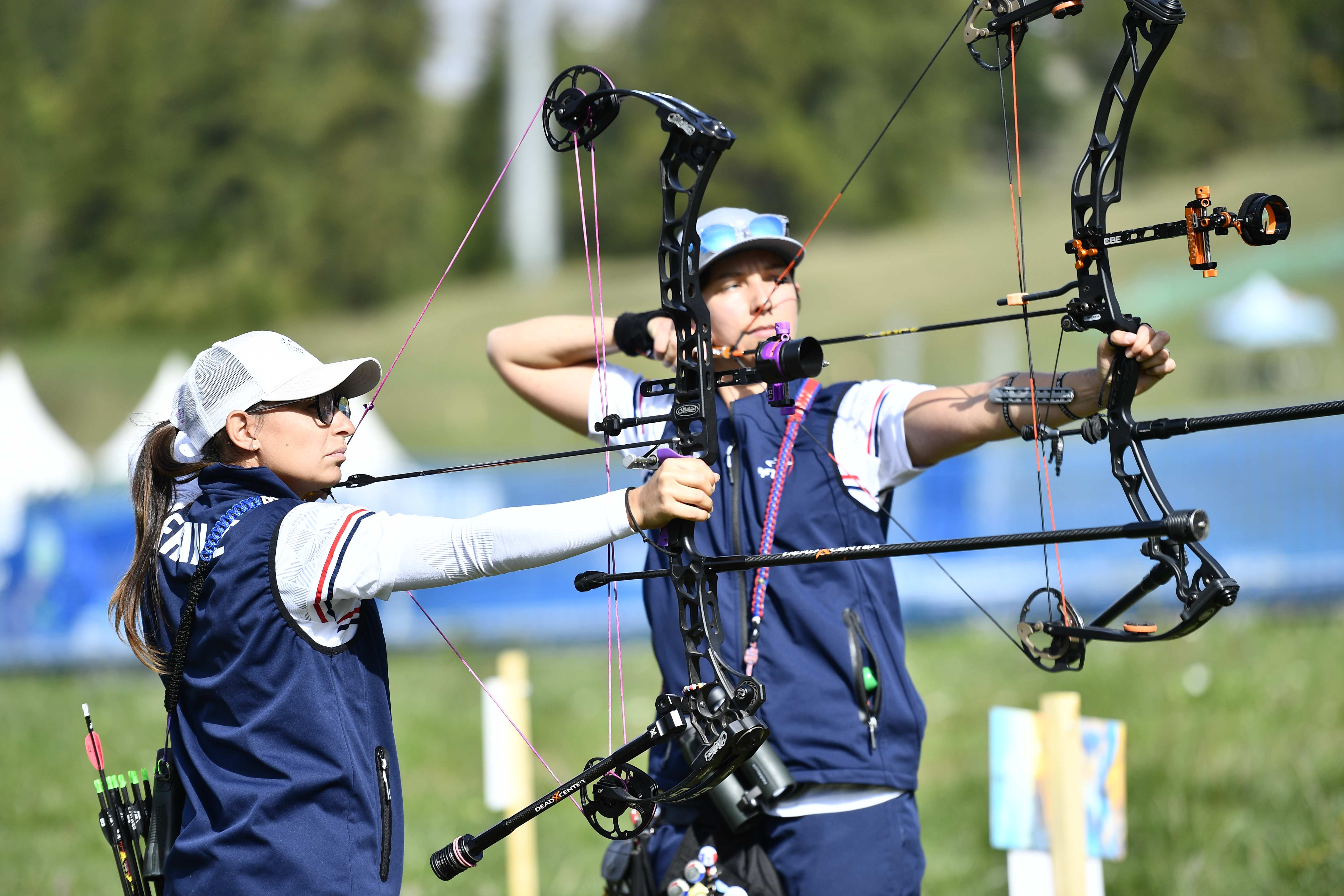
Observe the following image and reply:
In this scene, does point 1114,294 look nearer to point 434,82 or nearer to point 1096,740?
point 1096,740

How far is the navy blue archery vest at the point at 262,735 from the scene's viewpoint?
2.05 meters

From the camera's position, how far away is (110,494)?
904 centimetres

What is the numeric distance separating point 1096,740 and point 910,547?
1661mm

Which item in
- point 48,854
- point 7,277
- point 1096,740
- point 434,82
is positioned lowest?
point 48,854

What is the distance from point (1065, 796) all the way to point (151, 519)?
2.22 meters

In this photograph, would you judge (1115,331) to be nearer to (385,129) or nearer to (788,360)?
(788,360)

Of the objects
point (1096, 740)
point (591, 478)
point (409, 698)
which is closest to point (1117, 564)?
point (591, 478)

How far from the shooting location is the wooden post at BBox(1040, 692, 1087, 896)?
3.13m

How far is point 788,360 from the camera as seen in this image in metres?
2.13

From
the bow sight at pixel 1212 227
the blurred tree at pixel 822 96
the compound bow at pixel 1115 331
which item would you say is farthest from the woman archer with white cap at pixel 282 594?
the blurred tree at pixel 822 96

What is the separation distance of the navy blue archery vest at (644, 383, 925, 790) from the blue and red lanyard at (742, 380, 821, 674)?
0.01 m

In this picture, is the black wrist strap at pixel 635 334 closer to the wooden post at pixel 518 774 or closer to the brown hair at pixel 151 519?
the brown hair at pixel 151 519

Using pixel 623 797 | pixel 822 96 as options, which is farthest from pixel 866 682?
pixel 822 96

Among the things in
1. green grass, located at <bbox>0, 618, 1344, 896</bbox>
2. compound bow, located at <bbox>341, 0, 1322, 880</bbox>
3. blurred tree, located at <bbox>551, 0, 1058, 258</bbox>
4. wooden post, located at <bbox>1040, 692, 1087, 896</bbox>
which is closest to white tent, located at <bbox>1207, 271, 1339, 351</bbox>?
green grass, located at <bbox>0, 618, 1344, 896</bbox>
